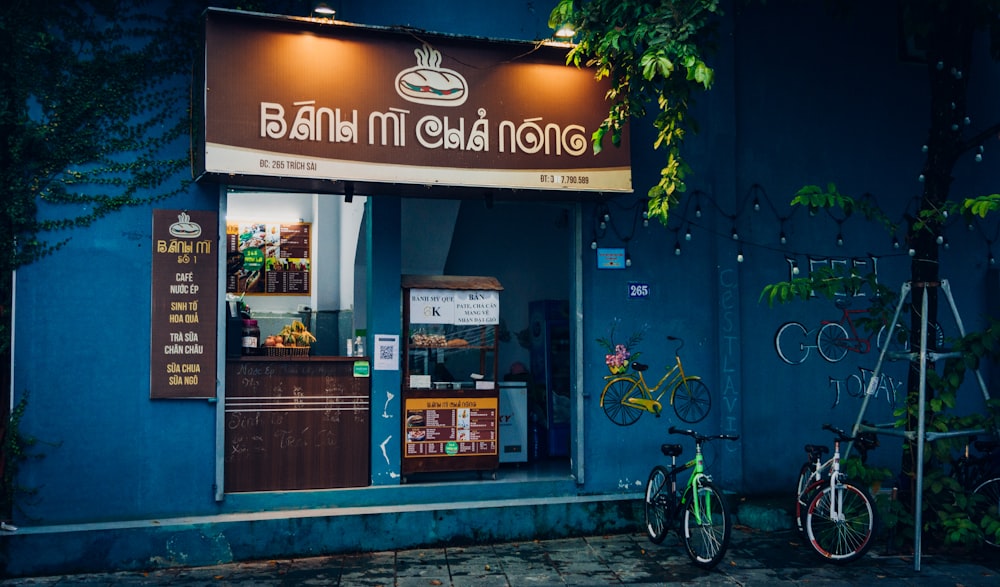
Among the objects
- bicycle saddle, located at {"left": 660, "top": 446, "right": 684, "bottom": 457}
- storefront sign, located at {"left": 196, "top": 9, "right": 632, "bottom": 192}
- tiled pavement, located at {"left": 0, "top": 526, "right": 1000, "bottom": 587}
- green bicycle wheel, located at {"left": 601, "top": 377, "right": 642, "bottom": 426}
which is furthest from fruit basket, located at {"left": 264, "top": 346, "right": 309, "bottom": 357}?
bicycle saddle, located at {"left": 660, "top": 446, "right": 684, "bottom": 457}

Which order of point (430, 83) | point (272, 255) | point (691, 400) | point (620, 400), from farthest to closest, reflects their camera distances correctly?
point (272, 255), point (691, 400), point (620, 400), point (430, 83)

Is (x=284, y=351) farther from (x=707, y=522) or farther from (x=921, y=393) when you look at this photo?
(x=921, y=393)

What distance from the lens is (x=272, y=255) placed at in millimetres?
10578

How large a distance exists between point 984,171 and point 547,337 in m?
5.96

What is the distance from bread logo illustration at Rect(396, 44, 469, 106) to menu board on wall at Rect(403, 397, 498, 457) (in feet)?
9.92

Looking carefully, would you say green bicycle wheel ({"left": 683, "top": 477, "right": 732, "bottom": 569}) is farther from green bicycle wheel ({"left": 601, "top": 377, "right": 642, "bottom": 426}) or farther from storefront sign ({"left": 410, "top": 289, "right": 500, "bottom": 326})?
storefront sign ({"left": 410, "top": 289, "right": 500, "bottom": 326})

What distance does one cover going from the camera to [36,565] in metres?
7.00

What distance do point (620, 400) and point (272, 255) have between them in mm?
4868

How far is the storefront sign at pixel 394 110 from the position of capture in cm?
727

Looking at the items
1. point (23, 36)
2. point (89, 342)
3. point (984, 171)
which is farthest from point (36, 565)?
point (984, 171)

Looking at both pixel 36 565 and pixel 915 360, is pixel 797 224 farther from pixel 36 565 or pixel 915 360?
pixel 36 565

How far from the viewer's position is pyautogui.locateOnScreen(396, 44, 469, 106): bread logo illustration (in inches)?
306

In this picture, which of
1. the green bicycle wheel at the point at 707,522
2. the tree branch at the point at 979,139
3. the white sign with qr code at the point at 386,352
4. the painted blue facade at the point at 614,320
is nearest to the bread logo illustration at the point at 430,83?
the painted blue facade at the point at 614,320

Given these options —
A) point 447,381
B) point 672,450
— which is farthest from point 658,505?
point 447,381
